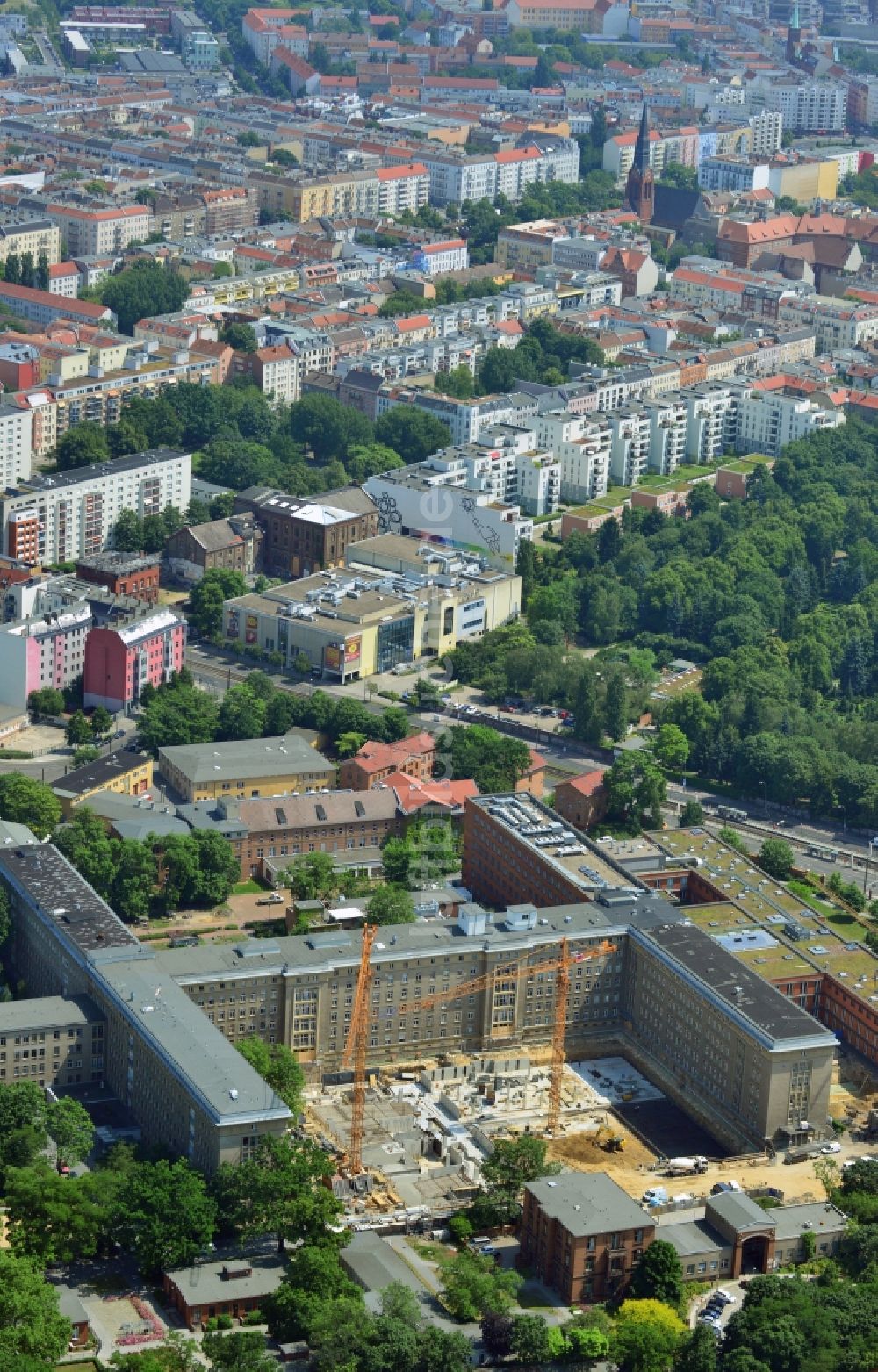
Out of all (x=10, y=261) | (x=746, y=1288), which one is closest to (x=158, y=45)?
(x=10, y=261)

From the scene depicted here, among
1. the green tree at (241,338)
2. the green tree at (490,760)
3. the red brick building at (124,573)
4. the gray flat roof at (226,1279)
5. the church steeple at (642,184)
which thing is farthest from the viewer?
the church steeple at (642,184)

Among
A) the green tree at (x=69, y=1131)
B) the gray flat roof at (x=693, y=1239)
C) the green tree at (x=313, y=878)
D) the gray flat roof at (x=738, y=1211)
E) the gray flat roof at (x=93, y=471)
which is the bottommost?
the gray flat roof at (x=693, y=1239)

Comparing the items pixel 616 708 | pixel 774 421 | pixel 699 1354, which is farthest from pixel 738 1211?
pixel 774 421

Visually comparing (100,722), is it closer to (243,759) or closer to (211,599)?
(243,759)

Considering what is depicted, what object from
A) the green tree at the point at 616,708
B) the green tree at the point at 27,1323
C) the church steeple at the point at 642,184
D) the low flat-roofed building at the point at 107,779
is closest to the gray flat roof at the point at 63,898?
the low flat-roofed building at the point at 107,779

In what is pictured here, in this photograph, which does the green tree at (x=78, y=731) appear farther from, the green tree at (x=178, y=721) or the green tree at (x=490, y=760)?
the green tree at (x=490, y=760)

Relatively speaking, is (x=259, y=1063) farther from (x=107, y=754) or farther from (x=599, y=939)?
(x=107, y=754)

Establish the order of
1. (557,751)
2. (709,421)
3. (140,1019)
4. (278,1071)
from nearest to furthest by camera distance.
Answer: (140,1019) < (278,1071) < (557,751) < (709,421)
